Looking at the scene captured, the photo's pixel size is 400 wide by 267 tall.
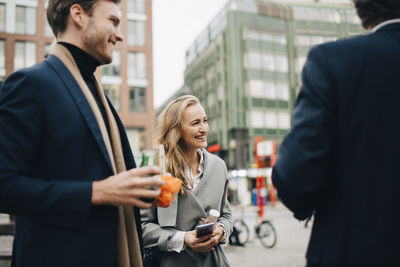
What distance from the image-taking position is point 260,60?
4091 cm

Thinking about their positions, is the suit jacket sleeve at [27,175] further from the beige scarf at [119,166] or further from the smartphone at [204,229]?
the smartphone at [204,229]

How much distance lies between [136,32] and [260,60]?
15.8 meters

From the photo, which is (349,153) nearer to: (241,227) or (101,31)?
(101,31)

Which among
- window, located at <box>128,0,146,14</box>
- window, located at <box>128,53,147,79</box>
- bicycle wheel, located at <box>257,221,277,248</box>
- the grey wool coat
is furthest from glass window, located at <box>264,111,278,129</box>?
the grey wool coat

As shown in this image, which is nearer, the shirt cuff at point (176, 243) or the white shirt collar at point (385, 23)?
the white shirt collar at point (385, 23)

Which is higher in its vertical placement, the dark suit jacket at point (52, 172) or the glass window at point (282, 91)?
the glass window at point (282, 91)

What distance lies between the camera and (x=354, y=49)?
140 centimetres

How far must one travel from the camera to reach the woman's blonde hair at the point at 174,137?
2.65m

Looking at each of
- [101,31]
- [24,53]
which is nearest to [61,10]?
[101,31]

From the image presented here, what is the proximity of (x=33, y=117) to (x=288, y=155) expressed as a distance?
1011 millimetres

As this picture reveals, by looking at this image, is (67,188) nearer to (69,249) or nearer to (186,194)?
(69,249)

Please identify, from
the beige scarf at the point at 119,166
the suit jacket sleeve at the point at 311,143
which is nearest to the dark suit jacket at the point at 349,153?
the suit jacket sleeve at the point at 311,143

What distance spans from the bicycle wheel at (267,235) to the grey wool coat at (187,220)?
30.9 feet

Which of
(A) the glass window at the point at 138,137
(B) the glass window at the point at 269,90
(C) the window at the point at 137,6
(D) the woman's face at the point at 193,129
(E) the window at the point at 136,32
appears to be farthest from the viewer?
(B) the glass window at the point at 269,90
